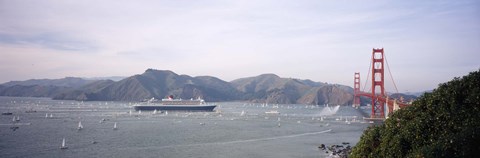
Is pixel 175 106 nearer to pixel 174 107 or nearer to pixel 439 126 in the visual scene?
pixel 174 107

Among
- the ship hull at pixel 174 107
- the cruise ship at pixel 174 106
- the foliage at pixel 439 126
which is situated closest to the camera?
the foliage at pixel 439 126

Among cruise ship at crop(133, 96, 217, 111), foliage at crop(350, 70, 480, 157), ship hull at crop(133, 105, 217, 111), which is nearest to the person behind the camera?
foliage at crop(350, 70, 480, 157)

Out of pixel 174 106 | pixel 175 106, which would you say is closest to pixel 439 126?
pixel 174 106

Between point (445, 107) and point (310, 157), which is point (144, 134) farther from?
point (445, 107)

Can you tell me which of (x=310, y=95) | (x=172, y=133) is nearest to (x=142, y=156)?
(x=172, y=133)

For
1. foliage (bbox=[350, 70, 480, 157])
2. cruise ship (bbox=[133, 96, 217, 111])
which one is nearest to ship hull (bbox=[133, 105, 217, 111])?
cruise ship (bbox=[133, 96, 217, 111])

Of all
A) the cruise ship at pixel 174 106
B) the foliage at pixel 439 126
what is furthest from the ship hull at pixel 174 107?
the foliage at pixel 439 126

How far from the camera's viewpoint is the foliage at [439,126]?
27.7ft

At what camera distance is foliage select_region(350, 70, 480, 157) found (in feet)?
27.7

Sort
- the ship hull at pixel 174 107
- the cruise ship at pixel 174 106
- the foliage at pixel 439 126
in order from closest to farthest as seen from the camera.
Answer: the foliage at pixel 439 126, the ship hull at pixel 174 107, the cruise ship at pixel 174 106

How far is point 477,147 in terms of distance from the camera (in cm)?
829

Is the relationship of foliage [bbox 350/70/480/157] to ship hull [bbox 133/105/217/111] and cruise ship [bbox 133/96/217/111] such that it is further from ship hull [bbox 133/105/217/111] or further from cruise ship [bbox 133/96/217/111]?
cruise ship [bbox 133/96/217/111]

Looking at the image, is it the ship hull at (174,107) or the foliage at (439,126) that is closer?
the foliage at (439,126)

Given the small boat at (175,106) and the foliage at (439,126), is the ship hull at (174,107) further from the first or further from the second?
the foliage at (439,126)
